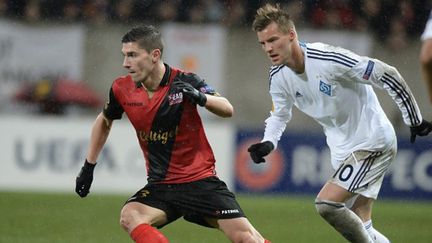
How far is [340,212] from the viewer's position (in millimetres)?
7215

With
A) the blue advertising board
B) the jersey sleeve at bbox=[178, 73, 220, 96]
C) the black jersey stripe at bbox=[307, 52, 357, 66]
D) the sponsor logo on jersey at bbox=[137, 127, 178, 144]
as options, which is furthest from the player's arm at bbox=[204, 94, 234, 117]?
the blue advertising board

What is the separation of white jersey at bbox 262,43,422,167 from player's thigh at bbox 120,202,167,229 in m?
1.11

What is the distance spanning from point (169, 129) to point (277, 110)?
99cm

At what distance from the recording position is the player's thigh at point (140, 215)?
6.80m

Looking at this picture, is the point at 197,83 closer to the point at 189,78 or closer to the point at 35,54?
the point at 189,78

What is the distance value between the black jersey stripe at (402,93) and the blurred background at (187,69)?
7081mm

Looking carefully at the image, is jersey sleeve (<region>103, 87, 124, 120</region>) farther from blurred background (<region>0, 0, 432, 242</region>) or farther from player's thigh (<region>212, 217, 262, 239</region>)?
blurred background (<region>0, 0, 432, 242</region>)

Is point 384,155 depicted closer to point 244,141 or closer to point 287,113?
point 287,113

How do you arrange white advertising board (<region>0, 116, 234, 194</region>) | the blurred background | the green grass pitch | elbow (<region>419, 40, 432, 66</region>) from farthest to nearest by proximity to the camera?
the blurred background < white advertising board (<region>0, 116, 234, 194</region>) < the green grass pitch < elbow (<region>419, 40, 432, 66</region>)

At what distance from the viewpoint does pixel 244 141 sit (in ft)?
46.9

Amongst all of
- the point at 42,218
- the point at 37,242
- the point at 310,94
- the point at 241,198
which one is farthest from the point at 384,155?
the point at 241,198

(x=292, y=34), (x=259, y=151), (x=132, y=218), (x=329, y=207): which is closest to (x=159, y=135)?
(x=132, y=218)

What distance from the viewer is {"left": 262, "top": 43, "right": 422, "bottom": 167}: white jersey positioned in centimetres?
708

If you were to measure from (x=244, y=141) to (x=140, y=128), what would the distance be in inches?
286
